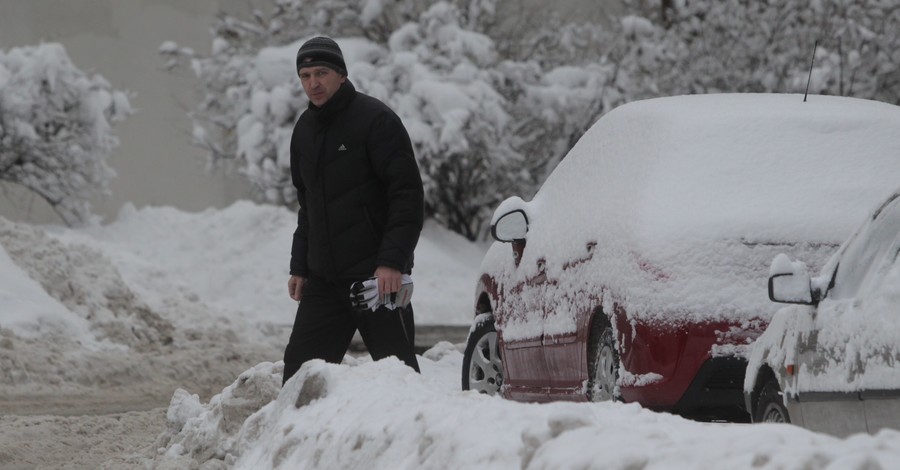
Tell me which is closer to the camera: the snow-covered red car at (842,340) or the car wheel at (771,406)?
the snow-covered red car at (842,340)

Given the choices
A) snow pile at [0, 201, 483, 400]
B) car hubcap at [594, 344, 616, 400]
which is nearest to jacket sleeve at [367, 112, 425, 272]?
car hubcap at [594, 344, 616, 400]

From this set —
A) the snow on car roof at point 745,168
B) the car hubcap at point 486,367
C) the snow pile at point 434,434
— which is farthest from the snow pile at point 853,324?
the car hubcap at point 486,367

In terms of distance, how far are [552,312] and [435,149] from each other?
16.8 metres

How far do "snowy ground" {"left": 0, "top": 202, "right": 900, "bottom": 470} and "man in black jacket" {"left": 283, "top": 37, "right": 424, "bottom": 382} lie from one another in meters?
0.37

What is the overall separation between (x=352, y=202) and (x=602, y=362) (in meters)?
1.25

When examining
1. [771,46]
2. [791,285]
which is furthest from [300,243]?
[771,46]

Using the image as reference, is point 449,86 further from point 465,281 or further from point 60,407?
point 60,407

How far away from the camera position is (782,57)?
28766 millimetres

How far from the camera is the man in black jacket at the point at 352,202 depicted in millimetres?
6453

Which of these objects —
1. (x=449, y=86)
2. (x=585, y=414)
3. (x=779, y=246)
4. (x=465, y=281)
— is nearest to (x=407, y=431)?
(x=585, y=414)

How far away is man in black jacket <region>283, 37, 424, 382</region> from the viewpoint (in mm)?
6453

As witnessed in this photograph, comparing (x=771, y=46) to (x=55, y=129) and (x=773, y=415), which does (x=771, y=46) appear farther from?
(x=773, y=415)

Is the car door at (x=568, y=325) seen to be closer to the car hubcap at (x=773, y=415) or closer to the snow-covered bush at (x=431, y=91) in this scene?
the car hubcap at (x=773, y=415)

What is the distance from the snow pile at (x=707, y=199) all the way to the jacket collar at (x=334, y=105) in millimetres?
1198
